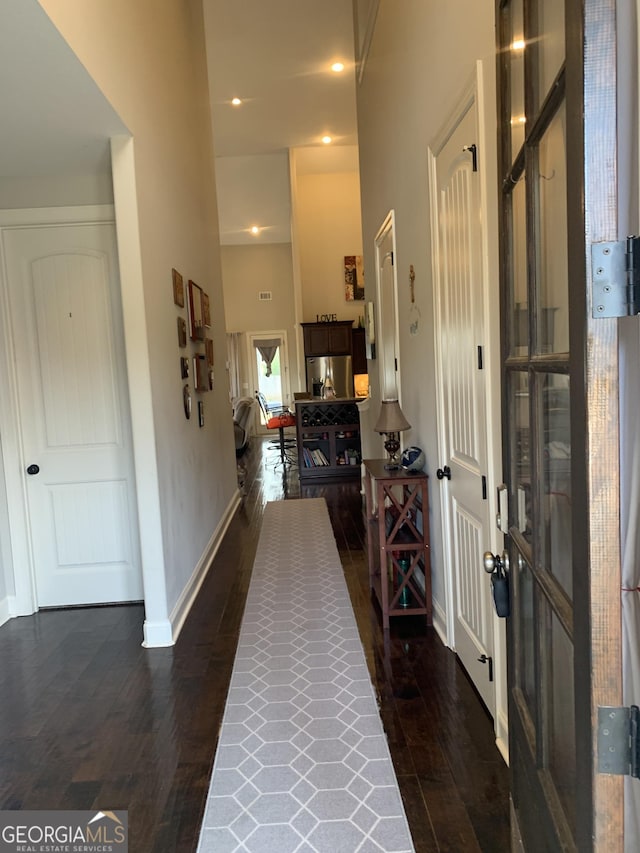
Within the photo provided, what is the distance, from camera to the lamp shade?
3.13 meters

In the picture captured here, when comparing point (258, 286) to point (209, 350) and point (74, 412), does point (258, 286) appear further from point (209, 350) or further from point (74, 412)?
point (74, 412)

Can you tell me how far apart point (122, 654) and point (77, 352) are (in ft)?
5.88

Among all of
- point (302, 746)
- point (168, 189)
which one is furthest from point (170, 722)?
point (168, 189)

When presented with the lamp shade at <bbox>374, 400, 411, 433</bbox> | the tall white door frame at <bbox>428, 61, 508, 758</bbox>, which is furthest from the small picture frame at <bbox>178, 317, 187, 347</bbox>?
the tall white door frame at <bbox>428, 61, 508, 758</bbox>

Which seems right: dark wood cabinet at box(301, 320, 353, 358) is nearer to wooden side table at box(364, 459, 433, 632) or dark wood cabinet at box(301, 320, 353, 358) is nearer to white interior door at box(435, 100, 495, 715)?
wooden side table at box(364, 459, 433, 632)

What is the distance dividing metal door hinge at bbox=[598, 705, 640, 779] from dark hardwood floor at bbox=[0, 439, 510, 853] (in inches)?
45.0

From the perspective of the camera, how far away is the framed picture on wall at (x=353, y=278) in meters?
10.1

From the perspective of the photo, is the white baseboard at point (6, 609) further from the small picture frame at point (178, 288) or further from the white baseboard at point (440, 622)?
the white baseboard at point (440, 622)

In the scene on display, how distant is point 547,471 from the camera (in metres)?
0.99

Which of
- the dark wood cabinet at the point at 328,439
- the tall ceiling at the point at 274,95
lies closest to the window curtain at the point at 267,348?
the tall ceiling at the point at 274,95

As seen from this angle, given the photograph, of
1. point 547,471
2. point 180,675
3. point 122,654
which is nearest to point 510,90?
point 547,471

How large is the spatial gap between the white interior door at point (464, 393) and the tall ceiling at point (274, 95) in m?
4.41

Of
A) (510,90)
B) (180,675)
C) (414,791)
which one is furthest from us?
(180,675)

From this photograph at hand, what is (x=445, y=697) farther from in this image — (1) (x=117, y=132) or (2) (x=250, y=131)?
(2) (x=250, y=131)
